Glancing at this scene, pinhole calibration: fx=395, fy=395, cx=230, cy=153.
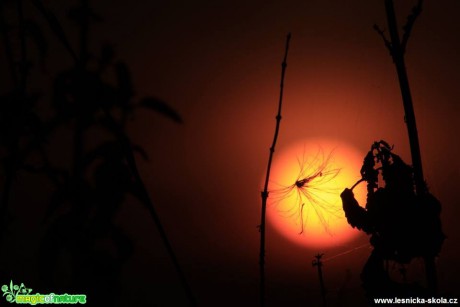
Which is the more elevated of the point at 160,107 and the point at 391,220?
the point at 160,107

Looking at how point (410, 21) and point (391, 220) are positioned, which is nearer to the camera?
point (410, 21)

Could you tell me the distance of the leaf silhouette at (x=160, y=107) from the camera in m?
1.40

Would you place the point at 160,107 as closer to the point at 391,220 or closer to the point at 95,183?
the point at 95,183

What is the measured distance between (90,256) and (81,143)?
1.46 feet

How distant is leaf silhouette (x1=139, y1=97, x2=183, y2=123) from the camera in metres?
1.40

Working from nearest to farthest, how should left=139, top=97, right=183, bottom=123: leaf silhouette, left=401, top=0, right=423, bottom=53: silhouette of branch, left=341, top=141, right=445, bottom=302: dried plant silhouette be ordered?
left=139, top=97, right=183, bottom=123: leaf silhouette, left=401, top=0, right=423, bottom=53: silhouette of branch, left=341, top=141, right=445, bottom=302: dried plant silhouette

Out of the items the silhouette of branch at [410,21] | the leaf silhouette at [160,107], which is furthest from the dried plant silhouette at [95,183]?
the silhouette of branch at [410,21]

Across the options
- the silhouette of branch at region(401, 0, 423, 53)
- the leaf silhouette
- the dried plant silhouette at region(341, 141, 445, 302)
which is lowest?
the dried plant silhouette at region(341, 141, 445, 302)

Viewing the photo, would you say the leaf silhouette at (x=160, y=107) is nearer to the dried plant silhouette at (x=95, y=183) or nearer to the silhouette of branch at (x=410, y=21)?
the dried plant silhouette at (x=95, y=183)

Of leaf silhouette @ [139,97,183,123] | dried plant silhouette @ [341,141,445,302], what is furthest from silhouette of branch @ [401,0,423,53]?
leaf silhouette @ [139,97,183,123]

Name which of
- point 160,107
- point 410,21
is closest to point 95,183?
point 160,107

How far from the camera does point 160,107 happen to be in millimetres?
1427

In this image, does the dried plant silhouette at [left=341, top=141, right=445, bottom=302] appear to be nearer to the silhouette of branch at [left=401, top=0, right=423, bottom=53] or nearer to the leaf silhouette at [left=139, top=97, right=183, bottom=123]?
the silhouette of branch at [left=401, top=0, right=423, bottom=53]

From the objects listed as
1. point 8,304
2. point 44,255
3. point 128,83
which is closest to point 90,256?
point 44,255
